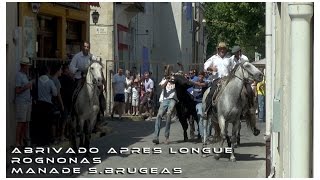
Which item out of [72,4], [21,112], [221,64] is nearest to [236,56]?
[221,64]

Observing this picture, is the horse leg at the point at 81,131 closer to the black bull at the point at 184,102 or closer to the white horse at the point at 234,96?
the white horse at the point at 234,96

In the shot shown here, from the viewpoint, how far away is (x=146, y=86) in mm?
30656

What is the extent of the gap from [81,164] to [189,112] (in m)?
5.66

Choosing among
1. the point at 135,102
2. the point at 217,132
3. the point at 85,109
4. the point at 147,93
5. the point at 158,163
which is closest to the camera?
the point at 158,163

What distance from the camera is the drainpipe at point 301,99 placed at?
5.61m

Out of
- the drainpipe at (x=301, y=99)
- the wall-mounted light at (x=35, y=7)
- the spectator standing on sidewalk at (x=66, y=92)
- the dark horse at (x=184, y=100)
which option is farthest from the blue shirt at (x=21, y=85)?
the drainpipe at (x=301, y=99)

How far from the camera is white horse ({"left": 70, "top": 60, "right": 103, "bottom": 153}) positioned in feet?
51.5

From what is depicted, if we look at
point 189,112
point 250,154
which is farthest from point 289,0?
point 189,112

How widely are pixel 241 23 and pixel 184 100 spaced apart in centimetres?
2908

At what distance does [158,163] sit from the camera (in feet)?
48.9

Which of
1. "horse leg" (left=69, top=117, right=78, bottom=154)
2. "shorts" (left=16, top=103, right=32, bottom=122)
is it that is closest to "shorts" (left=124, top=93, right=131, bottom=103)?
"horse leg" (left=69, top=117, right=78, bottom=154)

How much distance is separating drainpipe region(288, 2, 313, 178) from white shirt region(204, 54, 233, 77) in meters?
10.8

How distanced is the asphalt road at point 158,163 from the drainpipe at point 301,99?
712cm

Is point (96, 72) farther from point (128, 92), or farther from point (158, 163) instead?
point (128, 92)
